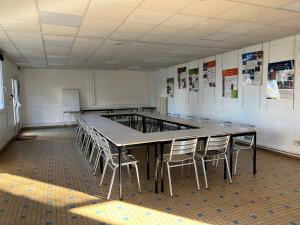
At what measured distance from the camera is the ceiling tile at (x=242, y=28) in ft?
13.5

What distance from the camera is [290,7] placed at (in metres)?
3.32

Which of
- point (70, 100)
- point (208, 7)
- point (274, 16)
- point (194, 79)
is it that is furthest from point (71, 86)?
point (274, 16)

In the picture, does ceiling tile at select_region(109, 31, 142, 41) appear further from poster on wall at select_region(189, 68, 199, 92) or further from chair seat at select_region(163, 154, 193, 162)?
poster on wall at select_region(189, 68, 199, 92)

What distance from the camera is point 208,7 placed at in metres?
3.26

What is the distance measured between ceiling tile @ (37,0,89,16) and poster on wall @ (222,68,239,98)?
181 inches

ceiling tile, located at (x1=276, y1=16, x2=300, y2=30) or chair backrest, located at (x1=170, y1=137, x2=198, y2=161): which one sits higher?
ceiling tile, located at (x1=276, y1=16, x2=300, y2=30)

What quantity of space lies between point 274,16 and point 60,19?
3368mm

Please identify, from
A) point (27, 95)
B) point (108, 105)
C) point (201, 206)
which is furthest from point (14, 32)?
point (108, 105)

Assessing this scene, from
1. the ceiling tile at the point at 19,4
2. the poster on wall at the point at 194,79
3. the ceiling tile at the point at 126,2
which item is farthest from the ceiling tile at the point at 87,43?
the poster on wall at the point at 194,79

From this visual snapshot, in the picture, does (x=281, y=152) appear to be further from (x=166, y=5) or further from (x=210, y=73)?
(x=166, y=5)

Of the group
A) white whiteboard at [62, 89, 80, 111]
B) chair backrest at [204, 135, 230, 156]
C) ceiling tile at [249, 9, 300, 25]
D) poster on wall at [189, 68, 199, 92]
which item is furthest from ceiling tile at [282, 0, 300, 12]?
white whiteboard at [62, 89, 80, 111]

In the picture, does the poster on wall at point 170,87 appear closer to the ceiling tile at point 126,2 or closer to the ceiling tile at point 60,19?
the ceiling tile at point 60,19

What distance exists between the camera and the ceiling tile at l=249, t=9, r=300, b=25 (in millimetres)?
3496

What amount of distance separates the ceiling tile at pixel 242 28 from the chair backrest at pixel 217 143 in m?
1.99
